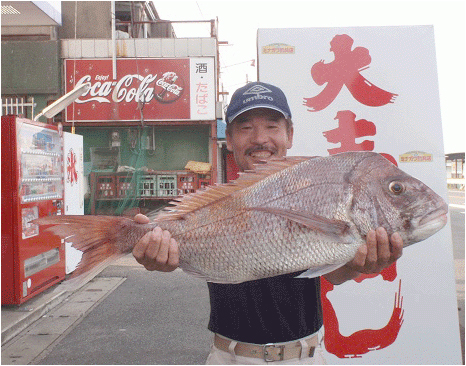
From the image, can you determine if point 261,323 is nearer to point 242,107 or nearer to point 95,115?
point 242,107

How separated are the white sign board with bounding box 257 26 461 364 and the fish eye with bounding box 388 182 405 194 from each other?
5.50 feet

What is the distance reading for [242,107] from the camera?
87.4 inches

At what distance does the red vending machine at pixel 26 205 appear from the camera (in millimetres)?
5203

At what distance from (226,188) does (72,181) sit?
5.91 meters

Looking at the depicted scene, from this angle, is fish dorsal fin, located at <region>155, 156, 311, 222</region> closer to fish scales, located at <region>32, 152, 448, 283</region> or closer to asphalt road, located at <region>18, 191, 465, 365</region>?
fish scales, located at <region>32, 152, 448, 283</region>

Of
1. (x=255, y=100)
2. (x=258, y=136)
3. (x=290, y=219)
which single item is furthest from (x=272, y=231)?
(x=255, y=100)

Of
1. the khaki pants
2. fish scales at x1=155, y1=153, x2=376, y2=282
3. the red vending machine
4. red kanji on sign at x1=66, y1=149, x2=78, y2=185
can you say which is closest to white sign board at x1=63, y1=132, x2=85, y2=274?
red kanji on sign at x1=66, y1=149, x2=78, y2=185

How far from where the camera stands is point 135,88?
1227 centimetres

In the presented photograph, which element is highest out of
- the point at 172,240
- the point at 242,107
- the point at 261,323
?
the point at 242,107

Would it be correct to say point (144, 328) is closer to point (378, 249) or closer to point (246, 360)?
point (246, 360)

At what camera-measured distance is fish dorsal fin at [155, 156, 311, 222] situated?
182cm

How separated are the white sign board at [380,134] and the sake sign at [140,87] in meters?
9.09

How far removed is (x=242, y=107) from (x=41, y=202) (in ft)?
15.4

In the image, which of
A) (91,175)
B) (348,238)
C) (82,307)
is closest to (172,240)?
(348,238)
